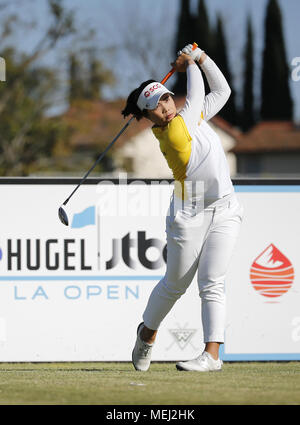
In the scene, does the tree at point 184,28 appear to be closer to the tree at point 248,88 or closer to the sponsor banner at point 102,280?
the tree at point 248,88

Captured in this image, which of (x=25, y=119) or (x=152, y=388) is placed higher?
(x=25, y=119)

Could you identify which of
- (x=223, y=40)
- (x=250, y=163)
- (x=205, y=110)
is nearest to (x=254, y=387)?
(x=205, y=110)

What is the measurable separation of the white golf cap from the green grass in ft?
5.72

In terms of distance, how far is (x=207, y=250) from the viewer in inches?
245

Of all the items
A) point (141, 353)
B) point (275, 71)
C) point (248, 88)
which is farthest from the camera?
point (248, 88)

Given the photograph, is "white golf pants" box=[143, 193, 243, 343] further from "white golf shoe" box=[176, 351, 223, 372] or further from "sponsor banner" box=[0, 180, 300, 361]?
"sponsor banner" box=[0, 180, 300, 361]

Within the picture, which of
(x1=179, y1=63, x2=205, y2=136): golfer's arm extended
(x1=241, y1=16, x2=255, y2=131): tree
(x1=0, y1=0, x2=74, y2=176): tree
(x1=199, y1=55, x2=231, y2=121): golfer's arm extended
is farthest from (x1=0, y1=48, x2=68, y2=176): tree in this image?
(x1=241, y1=16, x2=255, y2=131): tree

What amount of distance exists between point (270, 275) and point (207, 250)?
2.30 meters

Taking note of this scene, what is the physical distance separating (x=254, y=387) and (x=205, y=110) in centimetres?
198

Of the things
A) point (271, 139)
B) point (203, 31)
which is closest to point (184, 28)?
point (203, 31)

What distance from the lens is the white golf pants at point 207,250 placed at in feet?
20.3

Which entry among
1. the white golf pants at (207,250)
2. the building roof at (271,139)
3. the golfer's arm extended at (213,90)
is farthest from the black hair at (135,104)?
the building roof at (271,139)

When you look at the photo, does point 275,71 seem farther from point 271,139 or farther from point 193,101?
point 193,101

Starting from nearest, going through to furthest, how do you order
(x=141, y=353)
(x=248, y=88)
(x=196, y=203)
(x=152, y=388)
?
(x=152, y=388)
(x=196, y=203)
(x=141, y=353)
(x=248, y=88)
